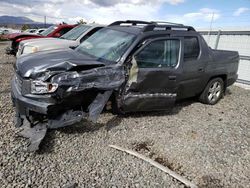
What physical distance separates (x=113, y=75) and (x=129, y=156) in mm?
1346

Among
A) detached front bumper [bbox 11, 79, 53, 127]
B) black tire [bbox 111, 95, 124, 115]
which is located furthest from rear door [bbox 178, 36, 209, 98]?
detached front bumper [bbox 11, 79, 53, 127]

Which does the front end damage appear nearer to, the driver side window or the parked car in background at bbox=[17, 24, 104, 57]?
the driver side window

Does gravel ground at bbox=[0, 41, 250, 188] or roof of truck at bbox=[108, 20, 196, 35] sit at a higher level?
roof of truck at bbox=[108, 20, 196, 35]

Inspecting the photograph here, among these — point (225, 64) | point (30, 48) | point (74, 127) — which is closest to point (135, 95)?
point (74, 127)

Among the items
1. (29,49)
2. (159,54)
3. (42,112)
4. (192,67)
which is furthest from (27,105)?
(29,49)

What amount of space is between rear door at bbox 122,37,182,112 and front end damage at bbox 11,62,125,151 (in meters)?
0.47

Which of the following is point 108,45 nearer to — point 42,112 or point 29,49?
point 42,112

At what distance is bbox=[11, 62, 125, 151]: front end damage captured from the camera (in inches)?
143

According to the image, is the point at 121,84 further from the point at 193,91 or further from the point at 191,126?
the point at 193,91

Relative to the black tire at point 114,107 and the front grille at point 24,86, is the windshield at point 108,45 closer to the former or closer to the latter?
the black tire at point 114,107

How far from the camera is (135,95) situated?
4.48 meters

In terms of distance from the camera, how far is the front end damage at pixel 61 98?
362cm

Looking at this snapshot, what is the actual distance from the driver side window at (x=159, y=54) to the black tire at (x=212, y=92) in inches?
63.3

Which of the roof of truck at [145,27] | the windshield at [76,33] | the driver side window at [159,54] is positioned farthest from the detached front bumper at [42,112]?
the windshield at [76,33]
